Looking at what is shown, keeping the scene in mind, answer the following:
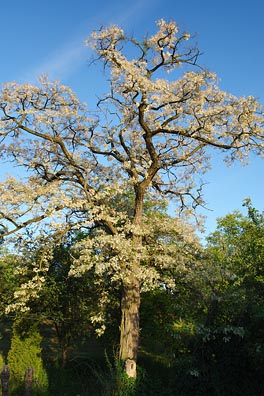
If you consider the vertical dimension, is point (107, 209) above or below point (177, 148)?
below

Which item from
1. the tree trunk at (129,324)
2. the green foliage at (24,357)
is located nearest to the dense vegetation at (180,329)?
the green foliage at (24,357)

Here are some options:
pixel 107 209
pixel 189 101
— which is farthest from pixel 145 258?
pixel 189 101

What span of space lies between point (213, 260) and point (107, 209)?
474cm

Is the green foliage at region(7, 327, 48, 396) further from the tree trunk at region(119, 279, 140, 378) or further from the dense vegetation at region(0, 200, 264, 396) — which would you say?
the tree trunk at region(119, 279, 140, 378)

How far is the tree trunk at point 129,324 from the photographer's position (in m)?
14.1

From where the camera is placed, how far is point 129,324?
14484 mm

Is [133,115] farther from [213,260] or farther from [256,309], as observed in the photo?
[256,309]

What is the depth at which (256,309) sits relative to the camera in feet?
36.5

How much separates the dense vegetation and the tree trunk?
0.73 m

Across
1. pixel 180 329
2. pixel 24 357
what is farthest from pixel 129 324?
pixel 24 357

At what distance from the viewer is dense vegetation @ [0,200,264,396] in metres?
11.0

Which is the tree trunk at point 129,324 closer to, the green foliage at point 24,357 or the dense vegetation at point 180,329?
the dense vegetation at point 180,329

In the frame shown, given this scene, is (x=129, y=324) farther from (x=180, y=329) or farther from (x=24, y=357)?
(x=24, y=357)

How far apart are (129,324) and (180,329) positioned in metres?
2.81
